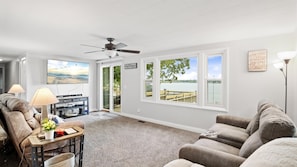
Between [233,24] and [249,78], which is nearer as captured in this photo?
[233,24]

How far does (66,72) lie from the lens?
6004 mm

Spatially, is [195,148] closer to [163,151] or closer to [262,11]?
[163,151]

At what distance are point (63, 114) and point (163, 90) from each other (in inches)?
A: 151

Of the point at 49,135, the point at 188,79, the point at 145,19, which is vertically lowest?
the point at 49,135

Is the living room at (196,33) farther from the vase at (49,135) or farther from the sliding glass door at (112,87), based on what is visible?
the sliding glass door at (112,87)

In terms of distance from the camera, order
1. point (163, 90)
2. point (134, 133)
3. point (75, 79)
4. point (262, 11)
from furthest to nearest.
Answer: point (75, 79) < point (163, 90) < point (134, 133) < point (262, 11)

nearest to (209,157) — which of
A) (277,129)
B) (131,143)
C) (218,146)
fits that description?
(218,146)

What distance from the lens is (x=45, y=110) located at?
7.46 ft

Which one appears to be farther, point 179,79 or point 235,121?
point 179,79

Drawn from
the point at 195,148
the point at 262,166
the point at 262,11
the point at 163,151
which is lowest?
the point at 163,151

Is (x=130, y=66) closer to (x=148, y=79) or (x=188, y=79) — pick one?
(x=148, y=79)

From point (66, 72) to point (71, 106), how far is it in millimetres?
1302

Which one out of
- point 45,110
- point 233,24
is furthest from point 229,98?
point 45,110

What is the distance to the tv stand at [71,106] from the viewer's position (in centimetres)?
564
